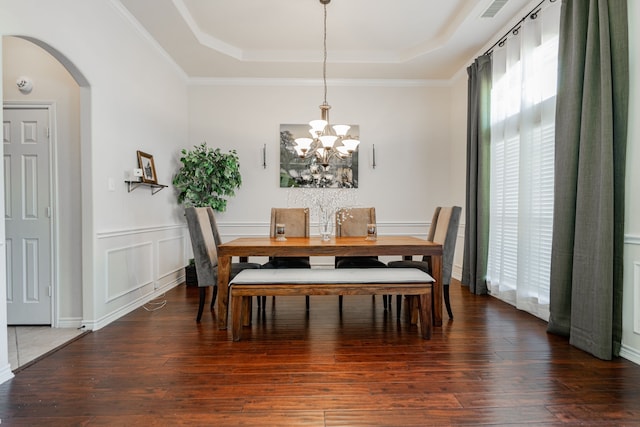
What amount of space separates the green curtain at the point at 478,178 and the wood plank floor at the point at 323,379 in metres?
1.17

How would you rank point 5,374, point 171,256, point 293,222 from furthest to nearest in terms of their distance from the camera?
1. point 171,256
2. point 293,222
3. point 5,374

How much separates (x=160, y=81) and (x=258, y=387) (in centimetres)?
384

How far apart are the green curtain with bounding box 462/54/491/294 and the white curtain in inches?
3.4

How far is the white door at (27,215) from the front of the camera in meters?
2.92

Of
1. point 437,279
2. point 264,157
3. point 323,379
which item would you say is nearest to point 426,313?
point 437,279

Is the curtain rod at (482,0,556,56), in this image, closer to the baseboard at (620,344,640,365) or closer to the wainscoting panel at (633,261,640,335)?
the wainscoting panel at (633,261,640,335)

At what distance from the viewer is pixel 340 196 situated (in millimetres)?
5281

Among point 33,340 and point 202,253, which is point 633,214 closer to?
point 202,253

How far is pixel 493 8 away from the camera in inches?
131

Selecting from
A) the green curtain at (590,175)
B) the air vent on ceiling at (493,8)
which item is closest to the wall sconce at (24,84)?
the air vent on ceiling at (493,8)

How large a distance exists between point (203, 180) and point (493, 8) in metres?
3.76

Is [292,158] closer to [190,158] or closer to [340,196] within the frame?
[340,196]

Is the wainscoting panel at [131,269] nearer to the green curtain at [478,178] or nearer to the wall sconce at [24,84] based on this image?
the wall sconce at [24,84]

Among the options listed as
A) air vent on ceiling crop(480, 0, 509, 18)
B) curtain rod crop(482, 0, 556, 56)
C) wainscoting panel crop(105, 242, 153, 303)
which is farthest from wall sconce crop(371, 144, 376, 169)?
wainscoting panel crop(105, 242, 153, 303)
